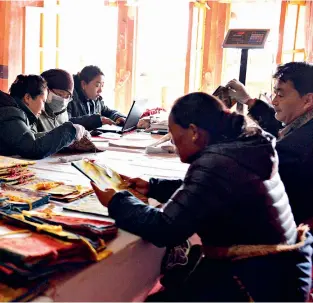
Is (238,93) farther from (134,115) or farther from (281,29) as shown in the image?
(281,29)

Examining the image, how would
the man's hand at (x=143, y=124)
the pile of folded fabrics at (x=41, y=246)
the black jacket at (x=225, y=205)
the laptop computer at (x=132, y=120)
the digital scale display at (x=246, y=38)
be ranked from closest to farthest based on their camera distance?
the pile of folded fabrics at (x=41, y=246) < the black jacket at (x=225, y=205) < the digital scale display at (x=246, y=38) < the laptop computer at (x=132, y=120) < the man's hand at (x=143, y=124)

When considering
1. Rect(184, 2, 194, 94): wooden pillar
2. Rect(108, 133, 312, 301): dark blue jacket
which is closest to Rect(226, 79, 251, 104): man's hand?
Rect(108, 133, 312, 301): dark blue jacket

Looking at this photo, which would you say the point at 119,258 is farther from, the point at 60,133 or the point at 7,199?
the point at 60,133

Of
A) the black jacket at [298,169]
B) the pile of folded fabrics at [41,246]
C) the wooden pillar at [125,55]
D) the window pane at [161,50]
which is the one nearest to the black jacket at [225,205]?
the pile of folded fabrics at [41,246]

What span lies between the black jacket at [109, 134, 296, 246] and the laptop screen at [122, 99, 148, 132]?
2375mm

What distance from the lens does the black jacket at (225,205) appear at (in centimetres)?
117

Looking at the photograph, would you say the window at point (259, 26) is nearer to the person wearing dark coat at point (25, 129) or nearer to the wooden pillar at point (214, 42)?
the wooden pillar at point (214, 42)

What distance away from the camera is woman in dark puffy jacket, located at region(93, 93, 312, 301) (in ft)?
3.87

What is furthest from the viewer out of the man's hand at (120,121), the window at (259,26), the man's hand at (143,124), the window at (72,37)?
the window at (72,37)

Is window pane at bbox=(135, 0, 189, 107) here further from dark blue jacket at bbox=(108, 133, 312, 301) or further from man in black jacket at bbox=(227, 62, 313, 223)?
dark blue jacket at bbox=(108, 133, 312, 301)

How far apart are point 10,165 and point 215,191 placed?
3.67 feet

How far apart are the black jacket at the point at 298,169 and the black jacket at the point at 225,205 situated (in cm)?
53

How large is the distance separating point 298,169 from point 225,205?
720 millimetres

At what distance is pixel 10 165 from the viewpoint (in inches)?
76.7
